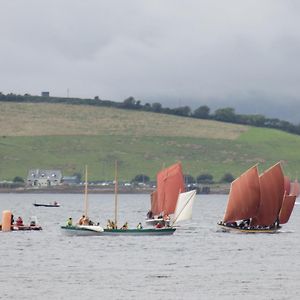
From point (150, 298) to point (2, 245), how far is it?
43193 mm

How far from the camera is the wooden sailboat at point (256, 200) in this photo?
13400 cm

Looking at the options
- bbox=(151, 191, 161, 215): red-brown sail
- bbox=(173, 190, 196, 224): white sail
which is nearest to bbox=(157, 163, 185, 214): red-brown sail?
bbox=(151, 191, 161, 215): red-brown sail

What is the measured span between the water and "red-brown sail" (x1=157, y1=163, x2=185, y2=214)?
8.82m

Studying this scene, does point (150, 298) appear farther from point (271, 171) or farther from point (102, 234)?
point (271, 171)

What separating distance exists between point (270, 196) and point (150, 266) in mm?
41258

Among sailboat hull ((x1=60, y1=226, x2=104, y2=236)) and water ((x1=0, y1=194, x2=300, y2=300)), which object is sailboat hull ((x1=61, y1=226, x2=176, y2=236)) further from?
water ((x1=0, y1=194, x2=300, y2=300))

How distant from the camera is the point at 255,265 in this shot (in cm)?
9738

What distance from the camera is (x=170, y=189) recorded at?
147 metres

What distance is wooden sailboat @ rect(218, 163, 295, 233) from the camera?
440 ft

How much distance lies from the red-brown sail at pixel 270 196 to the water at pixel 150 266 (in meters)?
1.96

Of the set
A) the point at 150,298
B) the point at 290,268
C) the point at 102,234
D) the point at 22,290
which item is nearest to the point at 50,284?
the point at 22,290

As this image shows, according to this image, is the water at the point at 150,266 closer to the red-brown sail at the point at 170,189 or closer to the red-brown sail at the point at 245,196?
the red-brown sail at the point at 245,196

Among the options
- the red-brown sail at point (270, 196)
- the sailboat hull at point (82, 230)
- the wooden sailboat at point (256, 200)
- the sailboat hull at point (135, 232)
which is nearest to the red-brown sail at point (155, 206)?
the wooden sailboat at point (256, 200)

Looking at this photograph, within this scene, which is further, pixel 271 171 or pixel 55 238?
pixel 271 171
